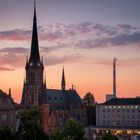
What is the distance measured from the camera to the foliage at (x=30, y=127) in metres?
134

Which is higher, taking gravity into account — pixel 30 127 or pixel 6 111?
pixel 6 111

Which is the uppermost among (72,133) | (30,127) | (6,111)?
(6,111)

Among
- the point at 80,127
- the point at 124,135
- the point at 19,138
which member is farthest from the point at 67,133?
the point at 124,135

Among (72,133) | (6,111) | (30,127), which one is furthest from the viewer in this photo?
(6,111)

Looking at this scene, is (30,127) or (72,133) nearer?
(72,133)

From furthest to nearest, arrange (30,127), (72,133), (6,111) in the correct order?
(6,111), (30,127), (72,133)

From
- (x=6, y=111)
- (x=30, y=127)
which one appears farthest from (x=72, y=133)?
(x=6, y=111)

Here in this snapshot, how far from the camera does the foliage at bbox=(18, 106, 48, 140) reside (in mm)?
133875

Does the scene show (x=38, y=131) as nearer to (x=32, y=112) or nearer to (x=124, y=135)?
(x=32, y=112)

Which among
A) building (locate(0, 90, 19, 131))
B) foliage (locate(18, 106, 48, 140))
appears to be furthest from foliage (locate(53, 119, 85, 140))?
building (locate(0, 90, 19, 131))

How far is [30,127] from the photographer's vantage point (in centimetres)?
14275

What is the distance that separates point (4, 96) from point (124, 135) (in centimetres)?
6564

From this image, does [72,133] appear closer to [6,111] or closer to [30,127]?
[30,127]

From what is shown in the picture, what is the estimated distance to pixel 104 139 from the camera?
124188mm
